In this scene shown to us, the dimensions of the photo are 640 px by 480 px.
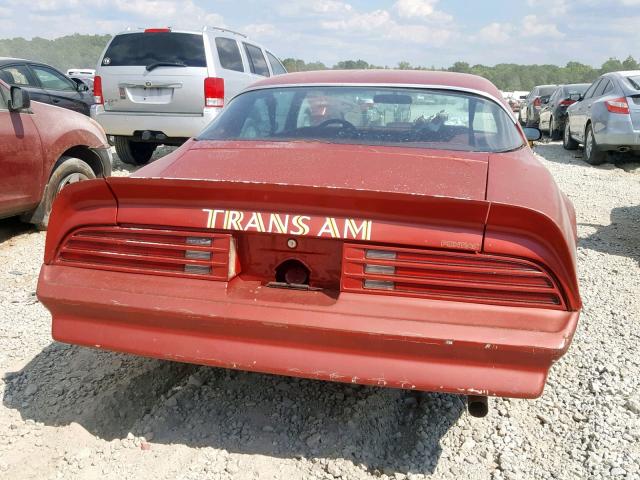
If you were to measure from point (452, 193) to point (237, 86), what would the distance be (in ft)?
24.6

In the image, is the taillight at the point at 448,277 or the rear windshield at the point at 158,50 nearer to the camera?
the taillight at the point at 448,277

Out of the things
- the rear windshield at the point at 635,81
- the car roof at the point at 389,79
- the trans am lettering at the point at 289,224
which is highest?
the car roof at the point at 389,79

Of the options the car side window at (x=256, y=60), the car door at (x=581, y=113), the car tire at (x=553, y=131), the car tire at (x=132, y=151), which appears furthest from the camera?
the car tire at (x=553, y=131)

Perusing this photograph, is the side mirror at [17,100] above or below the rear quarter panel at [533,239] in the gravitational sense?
above

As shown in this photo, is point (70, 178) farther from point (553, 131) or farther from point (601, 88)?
point (553, 131)

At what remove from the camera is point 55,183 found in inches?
221

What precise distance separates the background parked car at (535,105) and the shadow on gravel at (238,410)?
63.0ft

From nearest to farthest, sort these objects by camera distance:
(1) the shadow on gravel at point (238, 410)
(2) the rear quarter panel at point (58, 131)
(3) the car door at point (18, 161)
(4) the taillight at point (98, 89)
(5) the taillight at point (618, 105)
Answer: (1) the shadow on gravel at point (238, 410) → (3) the car door at point (18, 161) → (2) the rear quarter panel at point (58, 131) → (4) the taillight at point (98, 89) → (5) the taillight at point (618, 105)

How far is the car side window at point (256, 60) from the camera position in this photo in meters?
10.1

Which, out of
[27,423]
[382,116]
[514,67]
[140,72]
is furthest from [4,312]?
[514,67]

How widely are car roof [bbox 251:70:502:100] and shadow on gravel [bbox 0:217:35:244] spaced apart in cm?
335

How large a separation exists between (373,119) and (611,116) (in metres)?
8.29

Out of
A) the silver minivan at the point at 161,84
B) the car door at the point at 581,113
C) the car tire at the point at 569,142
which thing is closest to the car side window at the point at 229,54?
the silver minivan at the point at 161,84

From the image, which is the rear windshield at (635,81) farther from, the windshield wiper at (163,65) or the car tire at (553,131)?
the windshield wiper at (163,65)
